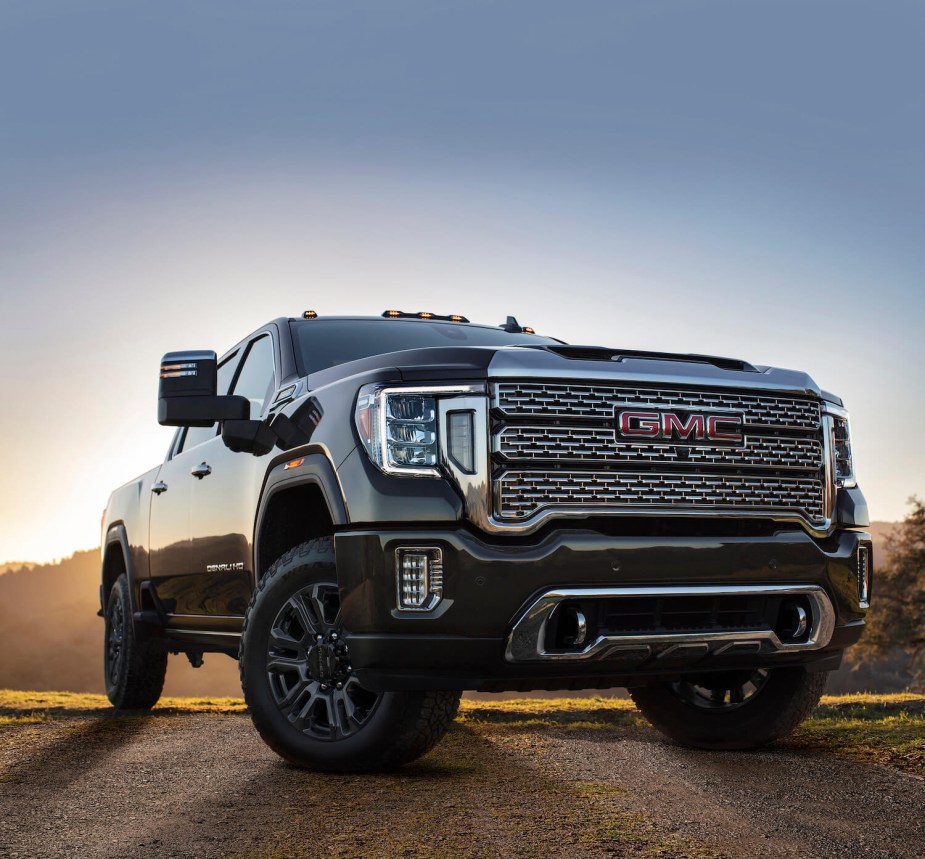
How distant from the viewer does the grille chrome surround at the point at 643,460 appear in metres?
4.27

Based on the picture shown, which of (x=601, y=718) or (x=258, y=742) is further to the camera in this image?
(x=601, y=718)

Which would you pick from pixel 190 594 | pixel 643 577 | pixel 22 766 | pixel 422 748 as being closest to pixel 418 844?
pixel 422 748

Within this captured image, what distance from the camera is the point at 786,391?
16.0 ft

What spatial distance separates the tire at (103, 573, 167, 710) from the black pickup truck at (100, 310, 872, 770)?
9.84ft

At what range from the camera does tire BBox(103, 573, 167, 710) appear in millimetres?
8102

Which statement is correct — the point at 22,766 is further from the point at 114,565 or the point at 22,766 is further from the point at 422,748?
the point at 114,565

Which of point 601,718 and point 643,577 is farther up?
point 643,577

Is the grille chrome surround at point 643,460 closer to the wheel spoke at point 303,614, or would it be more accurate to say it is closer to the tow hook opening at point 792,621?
the tow hook opening at point 792,621

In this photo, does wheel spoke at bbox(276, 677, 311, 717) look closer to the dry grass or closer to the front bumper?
the front bumper

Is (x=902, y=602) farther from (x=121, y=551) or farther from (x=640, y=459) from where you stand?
(x=640, y=459)

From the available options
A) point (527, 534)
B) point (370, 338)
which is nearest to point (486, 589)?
point (527, 534)

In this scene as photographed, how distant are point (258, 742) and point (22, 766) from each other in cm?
117

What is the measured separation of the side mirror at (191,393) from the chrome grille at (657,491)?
5.41 ft

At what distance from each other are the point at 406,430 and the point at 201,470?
2.58m
